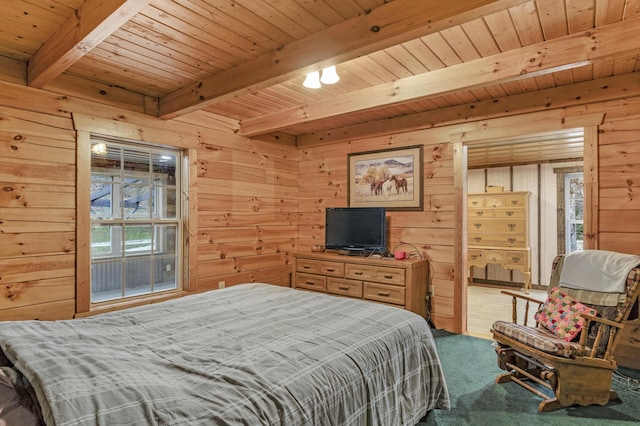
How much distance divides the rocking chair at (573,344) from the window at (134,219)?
3.15m

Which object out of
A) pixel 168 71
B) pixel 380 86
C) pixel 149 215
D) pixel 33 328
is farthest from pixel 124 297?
pixel 380 86

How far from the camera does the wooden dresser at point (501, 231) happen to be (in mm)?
6004

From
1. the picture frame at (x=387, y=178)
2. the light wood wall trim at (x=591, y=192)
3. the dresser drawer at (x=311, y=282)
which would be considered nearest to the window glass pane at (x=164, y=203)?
the dresser drawer at (x=311, y=282)

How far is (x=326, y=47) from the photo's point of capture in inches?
84.4

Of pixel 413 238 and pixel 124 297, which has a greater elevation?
pixel 413 238

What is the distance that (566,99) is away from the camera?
3188 millimetres

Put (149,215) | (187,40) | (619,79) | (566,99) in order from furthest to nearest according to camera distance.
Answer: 1. (149,215)
2. (566,99)
3. (619,79)
4. (187,40)

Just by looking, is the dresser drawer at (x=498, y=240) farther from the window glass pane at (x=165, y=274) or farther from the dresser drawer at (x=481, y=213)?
the window glass pane at (x=165, y=274)

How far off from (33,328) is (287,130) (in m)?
3.59

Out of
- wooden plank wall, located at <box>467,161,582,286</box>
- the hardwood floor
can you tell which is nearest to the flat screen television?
the hardwood floor

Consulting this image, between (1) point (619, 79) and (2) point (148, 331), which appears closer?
(2) point (148, 331)

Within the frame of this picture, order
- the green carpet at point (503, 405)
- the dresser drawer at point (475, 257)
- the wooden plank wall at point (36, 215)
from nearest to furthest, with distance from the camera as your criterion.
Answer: the green carpet at point (503, 405), the wooden plank wall at point (36, 215), the dresser drawer at point (475, 257)

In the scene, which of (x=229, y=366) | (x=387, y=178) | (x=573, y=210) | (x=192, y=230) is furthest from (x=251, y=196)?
(x=573, y=210)

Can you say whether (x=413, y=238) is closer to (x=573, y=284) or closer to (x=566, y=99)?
(x=573, y=284)
